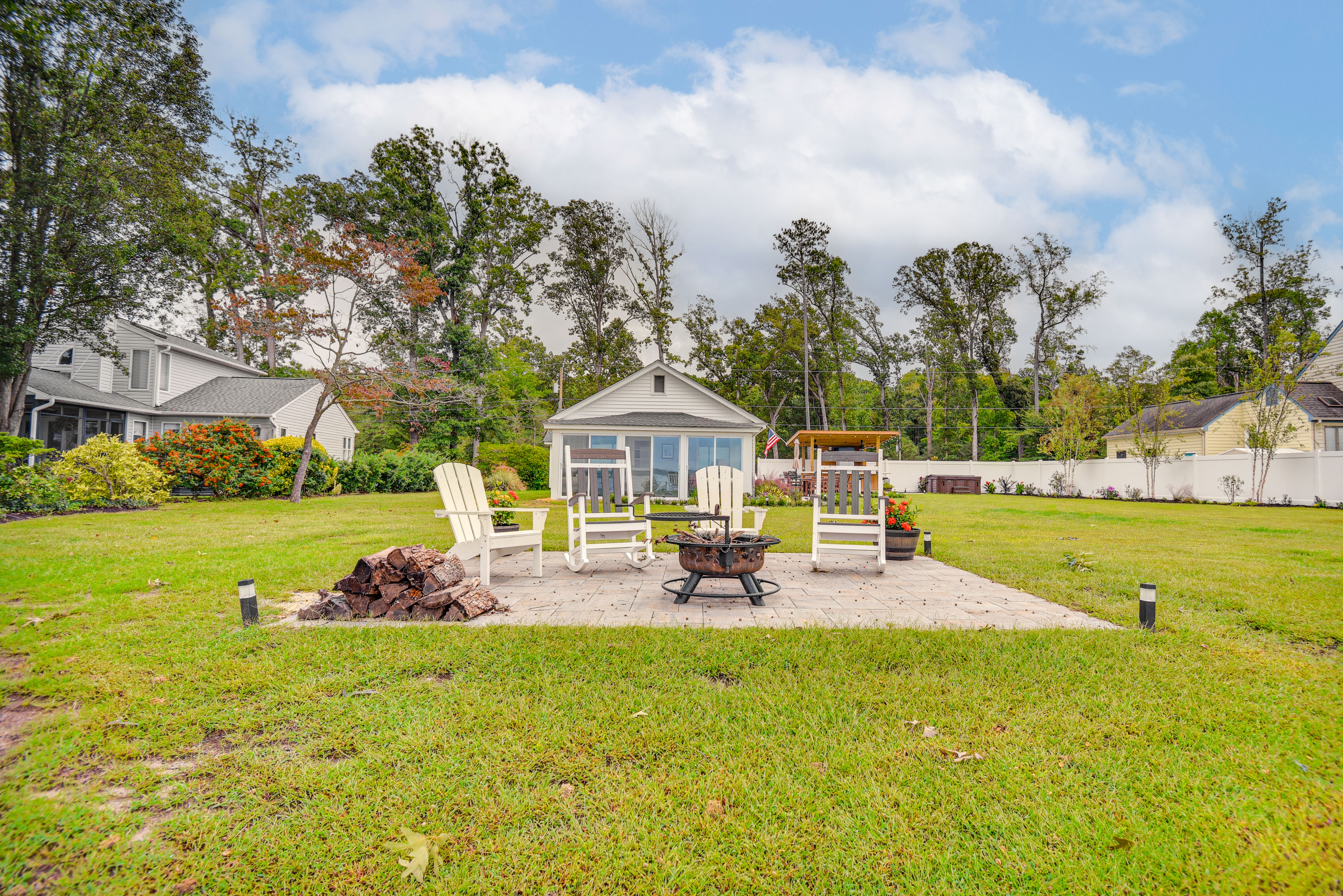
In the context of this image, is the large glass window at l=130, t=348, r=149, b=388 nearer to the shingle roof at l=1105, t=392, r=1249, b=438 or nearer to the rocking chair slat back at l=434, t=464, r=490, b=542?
the rocking chair slat back at l=434, t=464, r=490, b=542

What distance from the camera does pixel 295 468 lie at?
51.7ft

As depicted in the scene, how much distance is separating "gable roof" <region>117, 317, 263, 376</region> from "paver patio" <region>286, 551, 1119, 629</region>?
800 inches

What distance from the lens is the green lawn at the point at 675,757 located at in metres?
1.60

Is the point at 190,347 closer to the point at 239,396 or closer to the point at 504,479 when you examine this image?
the point at 239,396

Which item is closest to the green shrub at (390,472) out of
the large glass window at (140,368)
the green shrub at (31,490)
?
the green shrub at (31,490)

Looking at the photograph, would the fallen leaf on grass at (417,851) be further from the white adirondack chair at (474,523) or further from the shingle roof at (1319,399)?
the shingle roof at (1319,399)

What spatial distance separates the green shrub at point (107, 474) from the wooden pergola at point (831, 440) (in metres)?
14.4

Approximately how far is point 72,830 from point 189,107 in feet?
75.6

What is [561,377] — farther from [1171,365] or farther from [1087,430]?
[1171,365]

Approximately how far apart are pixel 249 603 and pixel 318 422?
19.0 meters

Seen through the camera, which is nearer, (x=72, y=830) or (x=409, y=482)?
(x=72, y=830)

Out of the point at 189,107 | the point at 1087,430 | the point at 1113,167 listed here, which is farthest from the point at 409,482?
the point at 1087,430

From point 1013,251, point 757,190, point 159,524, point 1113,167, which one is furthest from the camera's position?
point 1013,251

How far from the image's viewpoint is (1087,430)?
75.0 feet
